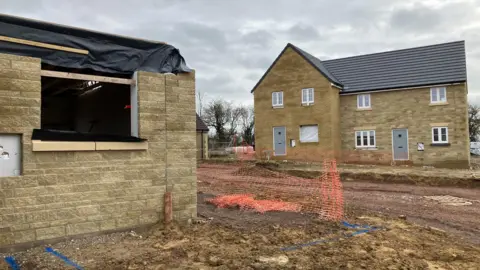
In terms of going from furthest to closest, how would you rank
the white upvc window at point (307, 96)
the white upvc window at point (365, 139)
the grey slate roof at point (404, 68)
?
the white upvc window at point (307, 96) < the white upvc window at point (365, 139) < the grey slate roof at point (404, 68)

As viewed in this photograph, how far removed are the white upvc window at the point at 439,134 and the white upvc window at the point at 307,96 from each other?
898cm

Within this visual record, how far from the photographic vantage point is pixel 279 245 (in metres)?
7.34

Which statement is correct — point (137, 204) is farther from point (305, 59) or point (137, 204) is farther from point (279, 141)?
point (305, 59)

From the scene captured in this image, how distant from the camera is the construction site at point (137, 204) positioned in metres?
6.54

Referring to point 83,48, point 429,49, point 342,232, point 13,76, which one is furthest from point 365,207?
point 429,49

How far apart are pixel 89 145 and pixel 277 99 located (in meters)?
25.4

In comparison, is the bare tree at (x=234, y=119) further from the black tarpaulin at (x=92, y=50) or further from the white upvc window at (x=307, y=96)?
the black tarpaulin at (x=92, y=50)

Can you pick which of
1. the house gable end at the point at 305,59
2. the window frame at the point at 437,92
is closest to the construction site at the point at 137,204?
the window frame at the point at 437,92

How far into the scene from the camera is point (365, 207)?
12.1m

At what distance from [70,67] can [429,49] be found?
28.8 meters

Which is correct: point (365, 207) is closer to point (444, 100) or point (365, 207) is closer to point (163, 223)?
point (163, 223)

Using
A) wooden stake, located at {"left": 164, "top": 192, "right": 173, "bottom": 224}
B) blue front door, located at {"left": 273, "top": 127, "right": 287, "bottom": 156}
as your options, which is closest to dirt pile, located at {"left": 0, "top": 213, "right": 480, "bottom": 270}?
wooden stake, located at {"left": 164, "top": 192, "right": 173, "bottom": 224}

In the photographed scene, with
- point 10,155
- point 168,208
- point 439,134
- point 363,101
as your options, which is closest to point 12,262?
point 10,155

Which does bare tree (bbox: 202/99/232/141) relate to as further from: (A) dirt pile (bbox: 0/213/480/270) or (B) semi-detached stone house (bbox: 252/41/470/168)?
(A) dirt pile (bbox: 0/213/480/270)
